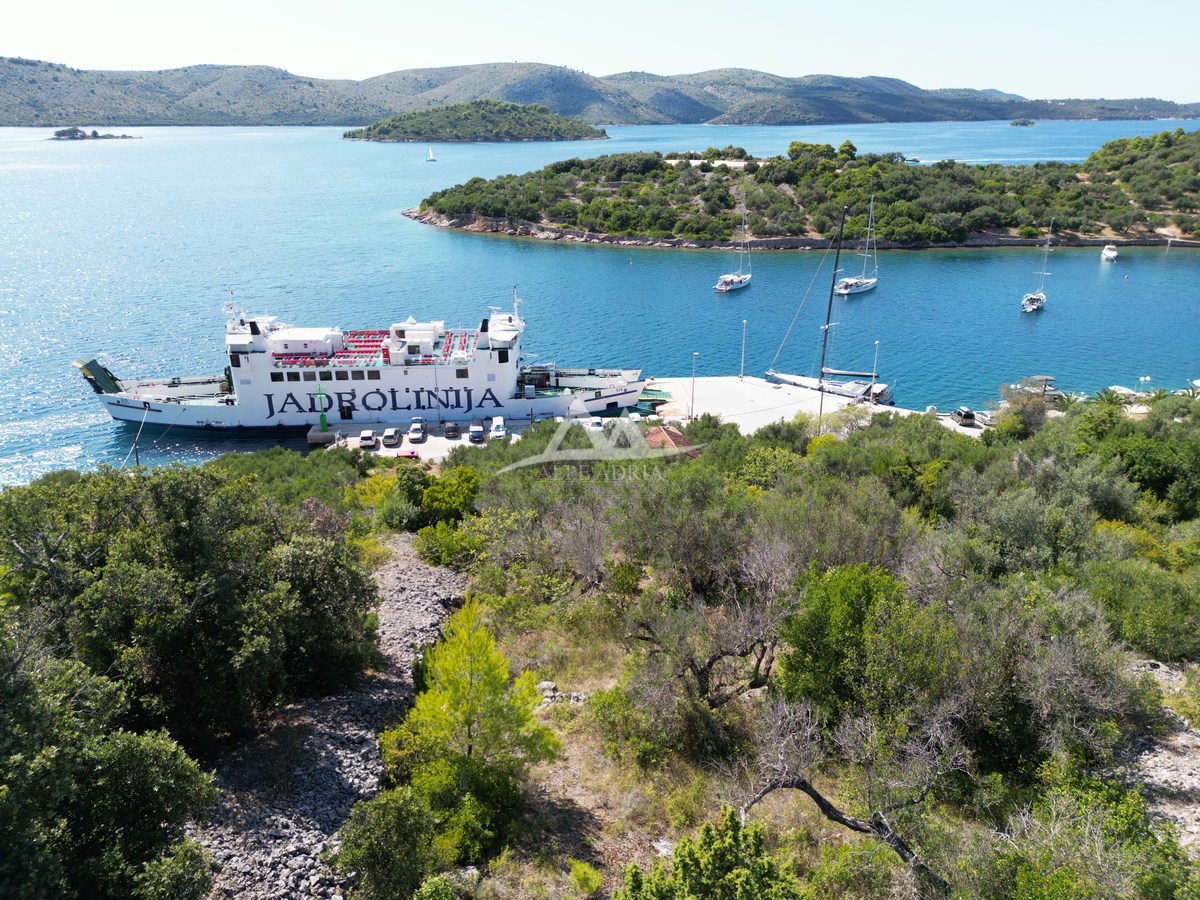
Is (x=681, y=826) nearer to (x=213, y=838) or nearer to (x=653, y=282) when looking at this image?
(x=213, y=838)

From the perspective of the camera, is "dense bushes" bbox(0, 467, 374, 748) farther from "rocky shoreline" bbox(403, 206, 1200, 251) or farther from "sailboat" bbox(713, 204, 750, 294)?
"rocky shoreline" bbox(403, 206, 1200, 251)

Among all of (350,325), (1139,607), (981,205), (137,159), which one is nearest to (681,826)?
(1139,607)

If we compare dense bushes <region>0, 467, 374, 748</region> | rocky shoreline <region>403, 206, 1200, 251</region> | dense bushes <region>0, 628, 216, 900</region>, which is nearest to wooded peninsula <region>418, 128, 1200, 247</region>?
rocky shoreline <region>403, 206, 1200, 251</region>

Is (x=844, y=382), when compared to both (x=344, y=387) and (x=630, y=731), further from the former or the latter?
(x=630, y=731)

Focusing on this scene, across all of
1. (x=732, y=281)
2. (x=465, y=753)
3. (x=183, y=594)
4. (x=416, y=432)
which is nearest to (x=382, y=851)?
(x=465, y=753)

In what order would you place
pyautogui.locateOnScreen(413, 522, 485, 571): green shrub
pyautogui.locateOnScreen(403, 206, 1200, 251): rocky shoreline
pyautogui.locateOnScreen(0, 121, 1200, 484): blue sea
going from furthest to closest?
pyautogui.locateOnScreen(403, 206, 1200, 251): rocky shoreline → pyautogui.locateOnScreen(0, 121, 1200, 484): blue sea → pyautogui.locateOnScreen(413, 522, 485, 571): green shrub

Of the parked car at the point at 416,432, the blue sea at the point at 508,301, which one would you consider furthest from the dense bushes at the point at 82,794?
the blue sea at the point at 508,301

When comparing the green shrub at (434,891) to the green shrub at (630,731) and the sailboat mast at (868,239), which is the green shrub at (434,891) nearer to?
the green shrub at (630,731)
